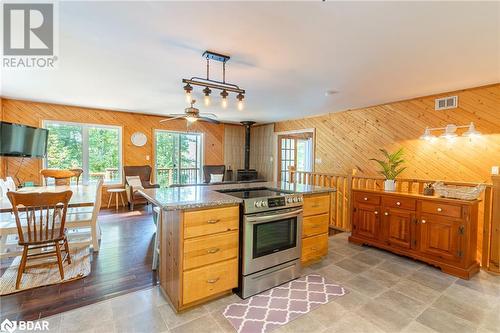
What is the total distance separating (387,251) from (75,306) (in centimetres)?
A: 394

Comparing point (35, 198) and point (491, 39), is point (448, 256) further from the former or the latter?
point (35, 198)

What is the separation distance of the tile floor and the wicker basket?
0.98 m

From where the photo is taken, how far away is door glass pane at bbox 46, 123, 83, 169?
5562mm

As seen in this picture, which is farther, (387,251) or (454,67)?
(387,251)

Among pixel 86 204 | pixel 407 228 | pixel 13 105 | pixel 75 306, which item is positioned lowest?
pixel 75 306

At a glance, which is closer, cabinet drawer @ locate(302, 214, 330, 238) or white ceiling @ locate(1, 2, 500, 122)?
white ceiling @ locate(1, 2, 500, 122)

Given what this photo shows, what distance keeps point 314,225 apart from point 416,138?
2591 millimetres

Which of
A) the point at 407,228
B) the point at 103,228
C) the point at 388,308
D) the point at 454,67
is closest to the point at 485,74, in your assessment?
the point at 454,67

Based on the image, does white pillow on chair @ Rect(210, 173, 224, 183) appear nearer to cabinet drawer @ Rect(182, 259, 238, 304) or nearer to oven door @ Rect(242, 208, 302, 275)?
oven door @ Rect(242, 208, 302, 275)

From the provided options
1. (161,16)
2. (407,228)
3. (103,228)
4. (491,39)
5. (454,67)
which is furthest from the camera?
(103,228)

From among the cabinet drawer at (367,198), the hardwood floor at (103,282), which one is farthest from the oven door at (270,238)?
the cabinet drawer at (367,198)

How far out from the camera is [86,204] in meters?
2.96

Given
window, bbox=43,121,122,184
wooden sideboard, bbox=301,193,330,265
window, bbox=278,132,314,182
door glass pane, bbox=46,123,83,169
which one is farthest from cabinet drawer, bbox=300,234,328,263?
door glass pane, bbox=46,123,83,169

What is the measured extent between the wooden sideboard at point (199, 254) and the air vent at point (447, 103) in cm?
372
